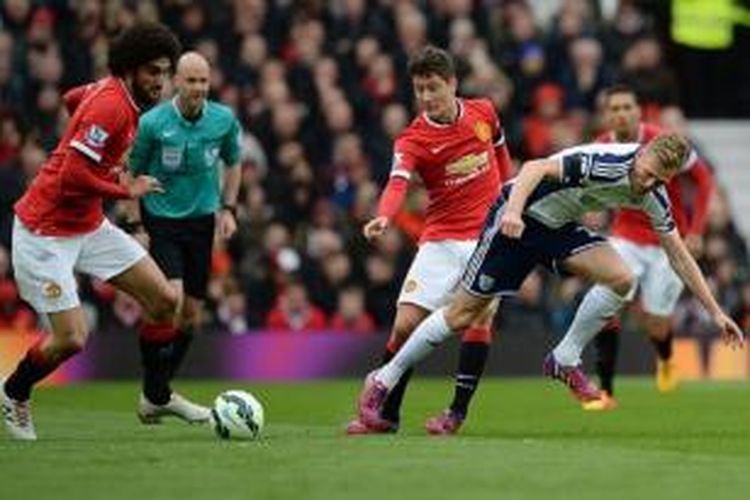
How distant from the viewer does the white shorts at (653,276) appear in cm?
1848

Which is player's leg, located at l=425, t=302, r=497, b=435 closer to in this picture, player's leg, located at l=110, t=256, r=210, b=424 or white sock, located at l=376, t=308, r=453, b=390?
→ white sock, located at l=376, t=308, r=453, b=390

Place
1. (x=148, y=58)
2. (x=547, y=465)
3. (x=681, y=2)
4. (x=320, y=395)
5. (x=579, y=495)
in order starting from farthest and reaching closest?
(x=681, y=2) → (x=320, y=395) → (x=148, y=58) → (x=547, y=465) → (x=579, y=495)

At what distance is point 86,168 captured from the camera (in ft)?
41.8

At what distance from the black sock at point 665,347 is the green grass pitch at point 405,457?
1.86 metres

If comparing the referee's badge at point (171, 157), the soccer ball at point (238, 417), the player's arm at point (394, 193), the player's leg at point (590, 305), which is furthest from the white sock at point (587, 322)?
the soccer ball at point (238, 417)

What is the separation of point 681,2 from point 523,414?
1228 cm

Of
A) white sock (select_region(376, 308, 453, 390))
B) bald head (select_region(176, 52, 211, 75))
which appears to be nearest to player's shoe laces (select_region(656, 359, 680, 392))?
bald head (select_region(176, 52, 211, 75))

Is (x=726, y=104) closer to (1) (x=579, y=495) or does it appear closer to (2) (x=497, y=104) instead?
(2) (x=497, y=104)

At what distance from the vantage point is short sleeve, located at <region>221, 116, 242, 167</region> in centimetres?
1573

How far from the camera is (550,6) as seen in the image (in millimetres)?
27391

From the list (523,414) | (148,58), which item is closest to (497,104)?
(523,414)

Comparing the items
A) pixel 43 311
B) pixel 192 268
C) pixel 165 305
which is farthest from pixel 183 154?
pixel 43 311

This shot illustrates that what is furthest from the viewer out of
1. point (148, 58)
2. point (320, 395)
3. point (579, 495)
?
point (320, 395)

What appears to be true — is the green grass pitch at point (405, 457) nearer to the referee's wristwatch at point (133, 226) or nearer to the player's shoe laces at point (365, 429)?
the player's shoe laces at point (365, 429)
